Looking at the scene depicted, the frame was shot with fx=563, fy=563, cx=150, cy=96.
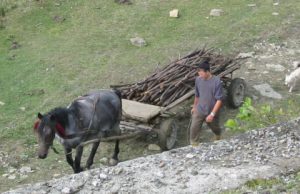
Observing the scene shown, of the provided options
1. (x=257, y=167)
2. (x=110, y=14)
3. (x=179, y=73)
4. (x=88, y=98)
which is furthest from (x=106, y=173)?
(x=110, y=14)

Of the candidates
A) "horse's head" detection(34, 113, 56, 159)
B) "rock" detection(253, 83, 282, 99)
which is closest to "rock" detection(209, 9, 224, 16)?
"rock" detection(253, 83, 282, 99)

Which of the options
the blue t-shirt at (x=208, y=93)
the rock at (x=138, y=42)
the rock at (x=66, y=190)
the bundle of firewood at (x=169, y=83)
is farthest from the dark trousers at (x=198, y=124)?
the rock at (x=138, y=42)

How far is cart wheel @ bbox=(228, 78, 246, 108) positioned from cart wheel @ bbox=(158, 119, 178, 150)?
5.88 feet

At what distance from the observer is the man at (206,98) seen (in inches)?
372

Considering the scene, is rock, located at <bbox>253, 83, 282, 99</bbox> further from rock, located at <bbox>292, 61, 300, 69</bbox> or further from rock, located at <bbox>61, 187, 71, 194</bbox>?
rock, located at <bbox>61, 187, 71, 194</bbox>

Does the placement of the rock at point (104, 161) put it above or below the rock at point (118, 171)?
below

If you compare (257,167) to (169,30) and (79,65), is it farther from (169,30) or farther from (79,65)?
(169,30)

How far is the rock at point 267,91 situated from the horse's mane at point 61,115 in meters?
5.30

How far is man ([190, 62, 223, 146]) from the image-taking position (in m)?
9.45

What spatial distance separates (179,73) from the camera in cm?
1127

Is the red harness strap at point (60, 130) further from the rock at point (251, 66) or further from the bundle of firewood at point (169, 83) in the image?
the rock at point (251, 66)

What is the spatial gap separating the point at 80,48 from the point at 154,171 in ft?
32.9

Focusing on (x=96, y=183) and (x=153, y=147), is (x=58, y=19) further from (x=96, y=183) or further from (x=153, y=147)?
(x=96, y=183)

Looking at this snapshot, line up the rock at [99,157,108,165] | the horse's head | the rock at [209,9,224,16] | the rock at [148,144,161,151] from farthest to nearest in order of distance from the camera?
the rock at [209,9,224,16] < the rock at [148,144,161,151] < the rock at [99,157,108,165] < the horse's head
